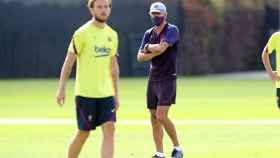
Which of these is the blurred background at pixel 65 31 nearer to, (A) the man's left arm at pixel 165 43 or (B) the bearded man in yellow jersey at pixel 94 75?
(A) the man's left arm at pixel 165 43

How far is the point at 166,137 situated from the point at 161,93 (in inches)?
118

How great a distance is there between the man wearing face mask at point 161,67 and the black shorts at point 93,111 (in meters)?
1.81

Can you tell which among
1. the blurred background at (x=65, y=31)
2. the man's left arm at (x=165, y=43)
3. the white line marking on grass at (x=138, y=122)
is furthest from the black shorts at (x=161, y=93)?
the blurred background at (x=65, y=31)

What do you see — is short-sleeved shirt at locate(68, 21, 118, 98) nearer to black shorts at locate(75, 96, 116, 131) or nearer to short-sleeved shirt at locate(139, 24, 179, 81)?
black shorts at locate(75, 96, 116, 131)

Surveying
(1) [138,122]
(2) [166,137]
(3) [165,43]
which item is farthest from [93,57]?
(1) [138,122]

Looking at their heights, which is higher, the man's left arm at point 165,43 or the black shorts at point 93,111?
the man's left arm at point 165,43

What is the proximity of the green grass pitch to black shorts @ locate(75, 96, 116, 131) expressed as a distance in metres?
2.45

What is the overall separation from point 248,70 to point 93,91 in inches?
1355

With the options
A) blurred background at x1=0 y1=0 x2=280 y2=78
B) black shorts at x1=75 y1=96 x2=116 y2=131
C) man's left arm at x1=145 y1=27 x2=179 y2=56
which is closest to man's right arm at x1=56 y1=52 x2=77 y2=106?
black shorts at x1=75 y1=96 x2=116 y2=131

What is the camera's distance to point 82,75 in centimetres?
921

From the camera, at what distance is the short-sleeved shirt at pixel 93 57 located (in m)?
9.14

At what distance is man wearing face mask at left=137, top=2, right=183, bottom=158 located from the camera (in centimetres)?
1096

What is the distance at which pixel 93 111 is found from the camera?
927 centimetres

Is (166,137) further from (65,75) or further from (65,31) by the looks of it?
(65,31)
